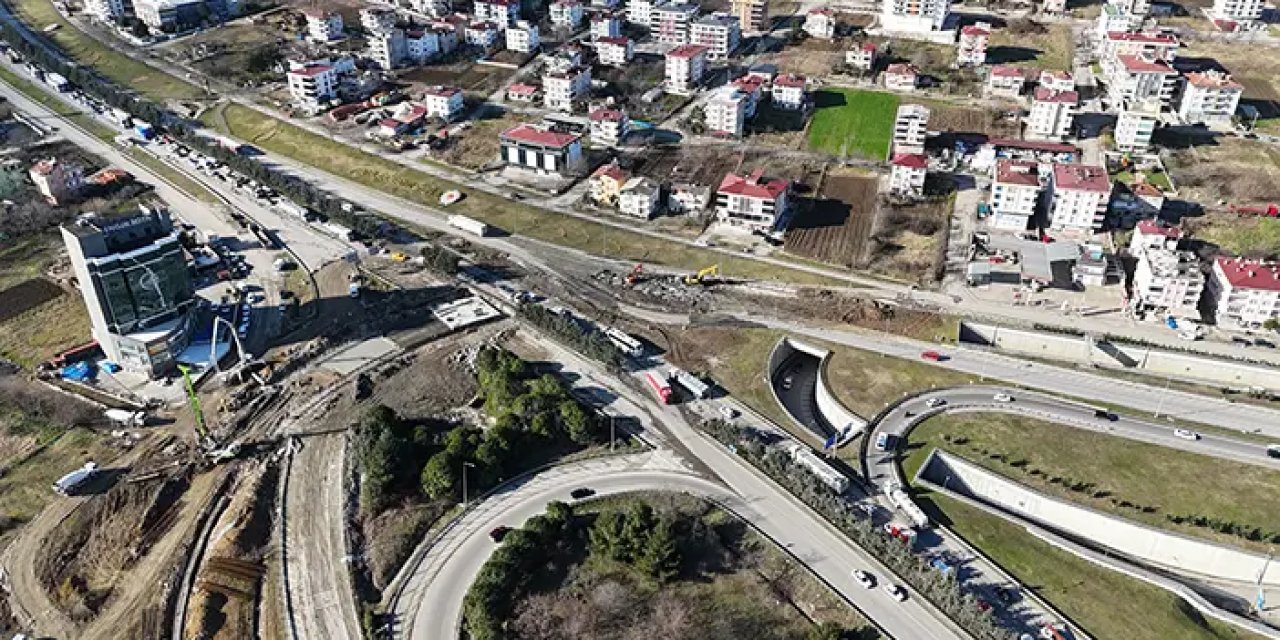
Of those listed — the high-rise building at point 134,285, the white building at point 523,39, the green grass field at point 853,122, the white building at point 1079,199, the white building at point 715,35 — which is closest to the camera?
the high-rise building at point 134,285

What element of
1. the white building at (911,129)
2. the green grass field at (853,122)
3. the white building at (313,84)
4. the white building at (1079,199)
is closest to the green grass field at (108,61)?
the white building at (313,84)

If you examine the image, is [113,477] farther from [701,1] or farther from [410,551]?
[701,1]

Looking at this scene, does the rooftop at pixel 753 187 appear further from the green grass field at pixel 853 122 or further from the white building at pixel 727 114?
the green grass field at pixel 853 122

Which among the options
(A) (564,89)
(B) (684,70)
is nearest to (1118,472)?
(B) (684,70)

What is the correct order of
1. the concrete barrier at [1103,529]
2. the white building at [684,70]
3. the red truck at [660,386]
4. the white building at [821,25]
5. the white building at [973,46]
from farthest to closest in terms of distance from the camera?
the white building at [821,25] < the white building at [973,46] < the white building at [684,70] < the red truck at [660,386] < the concrete barrier at [1103,529]

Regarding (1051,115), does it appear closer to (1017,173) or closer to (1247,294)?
(1017,173)

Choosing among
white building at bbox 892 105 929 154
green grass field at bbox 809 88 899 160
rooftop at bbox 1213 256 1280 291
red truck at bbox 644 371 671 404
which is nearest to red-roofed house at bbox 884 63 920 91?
green grass field at bbox 809 88 899 160

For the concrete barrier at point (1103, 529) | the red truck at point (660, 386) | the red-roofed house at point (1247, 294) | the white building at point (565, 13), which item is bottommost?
the concrete barrier at point (1103, 529)
